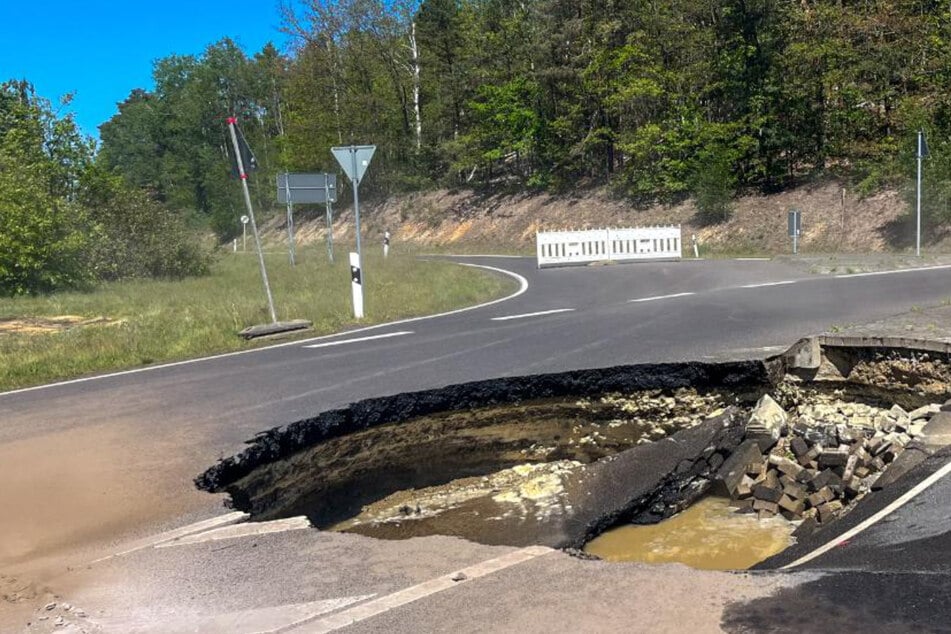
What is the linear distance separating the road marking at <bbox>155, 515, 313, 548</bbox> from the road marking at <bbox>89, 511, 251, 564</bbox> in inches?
1.8

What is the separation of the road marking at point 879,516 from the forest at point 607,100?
2052cm

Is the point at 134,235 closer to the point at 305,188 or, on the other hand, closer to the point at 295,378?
the point at 305,188

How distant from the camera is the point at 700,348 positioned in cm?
927

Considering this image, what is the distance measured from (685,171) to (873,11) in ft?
31.1

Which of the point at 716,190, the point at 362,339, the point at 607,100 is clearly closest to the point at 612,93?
the point at 607,100

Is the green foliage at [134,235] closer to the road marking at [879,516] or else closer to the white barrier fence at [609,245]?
the white barrier fence at [609,245]

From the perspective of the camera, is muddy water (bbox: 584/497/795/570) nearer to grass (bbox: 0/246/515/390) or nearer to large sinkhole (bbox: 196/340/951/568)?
large sinkhole (bbox: 196/340/951/568)

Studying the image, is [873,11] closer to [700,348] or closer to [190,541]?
[700,348]

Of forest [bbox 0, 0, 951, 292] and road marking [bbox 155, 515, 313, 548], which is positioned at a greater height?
forest [bbox 0, 0, 951, 292]

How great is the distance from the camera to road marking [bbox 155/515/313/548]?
4500mm

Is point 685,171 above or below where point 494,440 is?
above

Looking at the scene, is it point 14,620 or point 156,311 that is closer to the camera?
point 14,620

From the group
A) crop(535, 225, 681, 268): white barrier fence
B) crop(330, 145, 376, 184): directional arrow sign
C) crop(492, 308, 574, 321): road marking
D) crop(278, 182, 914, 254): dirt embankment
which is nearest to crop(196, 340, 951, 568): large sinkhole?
crop(492, 308, 574, 321): road marking

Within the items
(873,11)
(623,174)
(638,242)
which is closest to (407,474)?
(638,242)
